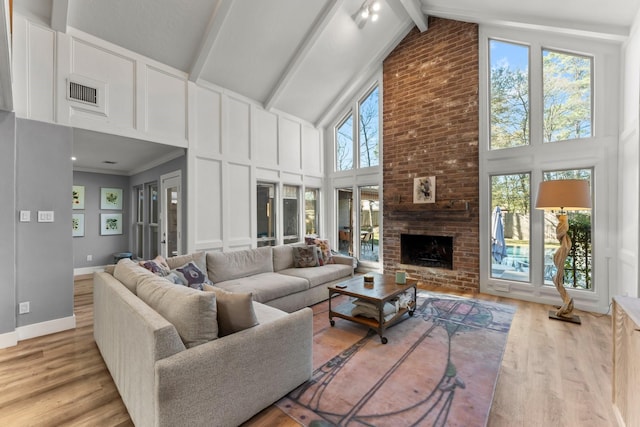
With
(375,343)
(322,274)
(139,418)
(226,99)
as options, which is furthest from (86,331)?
(226,99)

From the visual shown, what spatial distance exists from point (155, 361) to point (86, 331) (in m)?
2.50

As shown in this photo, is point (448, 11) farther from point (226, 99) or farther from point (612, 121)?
Result: point (226, 99)

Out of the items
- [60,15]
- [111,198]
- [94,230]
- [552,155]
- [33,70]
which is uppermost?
[60,15]

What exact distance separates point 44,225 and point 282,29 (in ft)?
12.8

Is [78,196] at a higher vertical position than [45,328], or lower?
higher

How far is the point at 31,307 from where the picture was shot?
2.93 metres

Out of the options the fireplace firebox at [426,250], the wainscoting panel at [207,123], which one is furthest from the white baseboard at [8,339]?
the fireplace firebox at [426,250]

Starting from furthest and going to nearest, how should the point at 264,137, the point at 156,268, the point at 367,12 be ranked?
A: the point at 264,137 → the point at 367,12 → the point at 156,268

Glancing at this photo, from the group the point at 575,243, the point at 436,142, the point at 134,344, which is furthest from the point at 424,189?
the point at 134,344

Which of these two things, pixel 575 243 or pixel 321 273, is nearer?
pixel 575 243

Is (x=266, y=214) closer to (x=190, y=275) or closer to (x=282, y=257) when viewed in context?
(x=282, y=257)

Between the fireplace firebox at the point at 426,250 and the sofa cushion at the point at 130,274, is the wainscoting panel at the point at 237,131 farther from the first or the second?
the fireplace firebox at the point at 426,250

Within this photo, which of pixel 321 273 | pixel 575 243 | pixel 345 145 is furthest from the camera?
pixel 345 145

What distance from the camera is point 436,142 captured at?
4789mm
